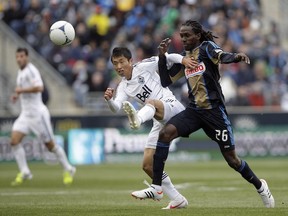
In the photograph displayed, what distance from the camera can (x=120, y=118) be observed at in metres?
28.3

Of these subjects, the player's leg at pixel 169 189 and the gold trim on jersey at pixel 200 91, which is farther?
the player's leg at pixel 169 189

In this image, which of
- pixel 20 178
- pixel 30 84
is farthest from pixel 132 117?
pixel 30 84

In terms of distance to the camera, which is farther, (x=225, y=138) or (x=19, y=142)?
(x=19, y=142)

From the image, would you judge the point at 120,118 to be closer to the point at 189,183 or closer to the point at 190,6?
the point at 190,6

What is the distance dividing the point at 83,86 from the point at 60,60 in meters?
1.93

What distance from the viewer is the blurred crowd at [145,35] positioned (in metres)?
29.2

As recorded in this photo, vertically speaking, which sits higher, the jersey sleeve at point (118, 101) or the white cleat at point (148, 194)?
the jersey sleeve at point (118, 101)

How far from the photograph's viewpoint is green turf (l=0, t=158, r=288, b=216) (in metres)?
12.1

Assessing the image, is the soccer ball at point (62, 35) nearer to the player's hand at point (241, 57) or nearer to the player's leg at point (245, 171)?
the player's leg at point (245, 171)

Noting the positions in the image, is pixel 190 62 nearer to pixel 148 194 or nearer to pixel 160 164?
pixel 160 164

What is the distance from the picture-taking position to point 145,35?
30766mm

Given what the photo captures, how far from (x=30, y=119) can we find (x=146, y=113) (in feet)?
27.7

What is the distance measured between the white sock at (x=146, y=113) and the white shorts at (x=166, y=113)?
42cm

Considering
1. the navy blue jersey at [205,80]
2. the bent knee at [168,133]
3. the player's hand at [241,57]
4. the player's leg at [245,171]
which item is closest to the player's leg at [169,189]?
the bent knee at [168,133]
